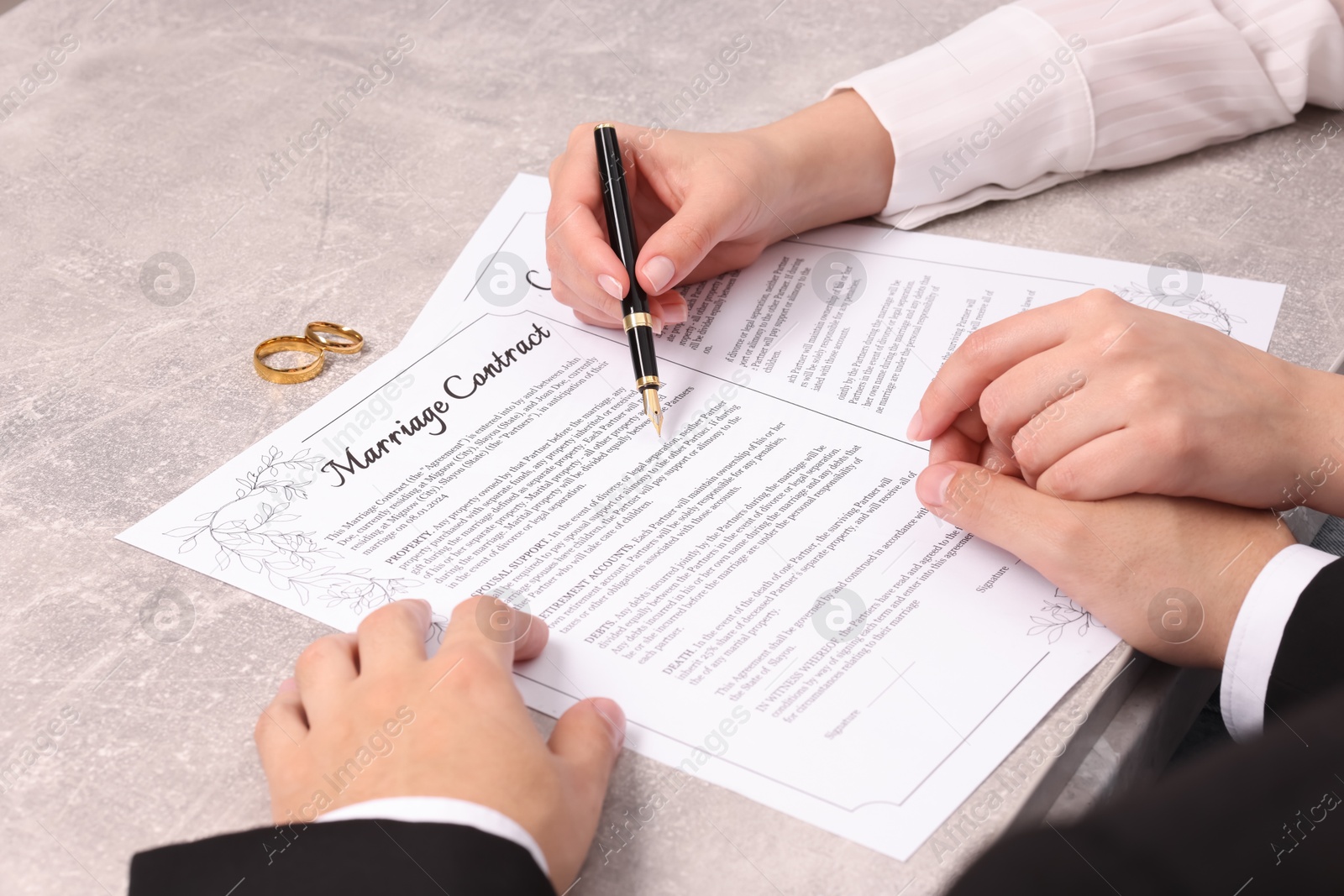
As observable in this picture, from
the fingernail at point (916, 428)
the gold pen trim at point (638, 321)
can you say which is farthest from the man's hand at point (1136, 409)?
the gold pen trim at point (638, 321)

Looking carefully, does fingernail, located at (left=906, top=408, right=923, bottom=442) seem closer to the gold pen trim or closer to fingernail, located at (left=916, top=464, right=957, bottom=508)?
fingernail, located at (left=916, top=464, right=957, bottom=508)

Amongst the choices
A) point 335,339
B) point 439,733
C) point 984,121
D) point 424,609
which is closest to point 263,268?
point 335,339

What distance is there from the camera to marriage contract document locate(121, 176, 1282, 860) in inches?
23.6

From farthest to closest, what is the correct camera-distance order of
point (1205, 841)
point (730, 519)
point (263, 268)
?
1. point (263, 268)
2. point (730, 519)
3. point (1205, 841)

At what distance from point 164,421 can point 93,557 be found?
0.45 feet

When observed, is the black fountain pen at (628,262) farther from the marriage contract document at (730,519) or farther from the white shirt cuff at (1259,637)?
the white shirt cuff at (1259,637)

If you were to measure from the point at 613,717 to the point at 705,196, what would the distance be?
45 cm

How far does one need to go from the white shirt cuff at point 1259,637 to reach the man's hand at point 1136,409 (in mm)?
61

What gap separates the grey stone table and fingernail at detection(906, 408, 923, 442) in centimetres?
20

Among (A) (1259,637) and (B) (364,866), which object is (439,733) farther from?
(A) (1259,637)

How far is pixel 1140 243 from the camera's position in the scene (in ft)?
3.04

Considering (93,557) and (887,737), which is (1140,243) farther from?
(93,557)

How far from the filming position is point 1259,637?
0.65 m

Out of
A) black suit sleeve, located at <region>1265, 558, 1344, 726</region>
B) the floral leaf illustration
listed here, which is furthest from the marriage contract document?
black suit sleeve, located at <region>1265, 558, 1344, 726</region>
